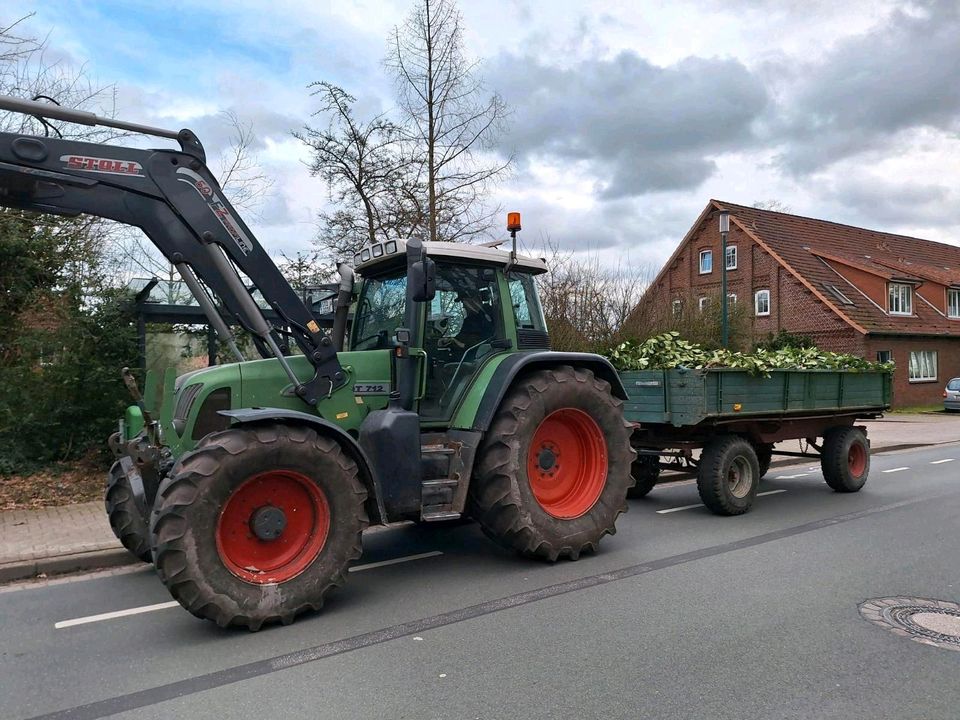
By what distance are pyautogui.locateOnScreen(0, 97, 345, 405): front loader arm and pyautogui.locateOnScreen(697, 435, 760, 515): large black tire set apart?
4.39m

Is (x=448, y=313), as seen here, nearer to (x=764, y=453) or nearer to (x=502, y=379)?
(x=502, y=379)

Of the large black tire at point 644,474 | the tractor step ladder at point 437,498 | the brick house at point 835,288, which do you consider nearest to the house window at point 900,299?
the brick house at point 835,288

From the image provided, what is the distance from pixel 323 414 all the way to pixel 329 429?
56cm

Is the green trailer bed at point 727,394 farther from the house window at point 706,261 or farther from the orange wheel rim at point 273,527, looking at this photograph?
the house window at point 706,261

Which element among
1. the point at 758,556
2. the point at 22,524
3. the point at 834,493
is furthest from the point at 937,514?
the point at 22,524

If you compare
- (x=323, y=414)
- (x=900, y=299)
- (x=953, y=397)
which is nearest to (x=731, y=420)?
(x=323, y=414)

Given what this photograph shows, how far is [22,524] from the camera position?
7832 millimetres

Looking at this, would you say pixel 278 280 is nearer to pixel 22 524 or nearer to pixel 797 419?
pixel 22 524

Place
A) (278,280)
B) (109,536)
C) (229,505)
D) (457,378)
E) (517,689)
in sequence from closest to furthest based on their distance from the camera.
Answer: (517,689)
(229,505)
(278,280)
(457,378)
(109,536)

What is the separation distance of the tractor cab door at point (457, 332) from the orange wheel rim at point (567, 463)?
2.55ft

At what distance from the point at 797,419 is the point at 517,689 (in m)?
6.34

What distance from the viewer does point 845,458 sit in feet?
31.5

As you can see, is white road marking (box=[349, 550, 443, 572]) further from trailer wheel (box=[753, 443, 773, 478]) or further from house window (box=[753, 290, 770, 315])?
house window (box=[753, 290, 770, 315])

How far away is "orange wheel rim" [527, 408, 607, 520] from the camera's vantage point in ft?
21.0
